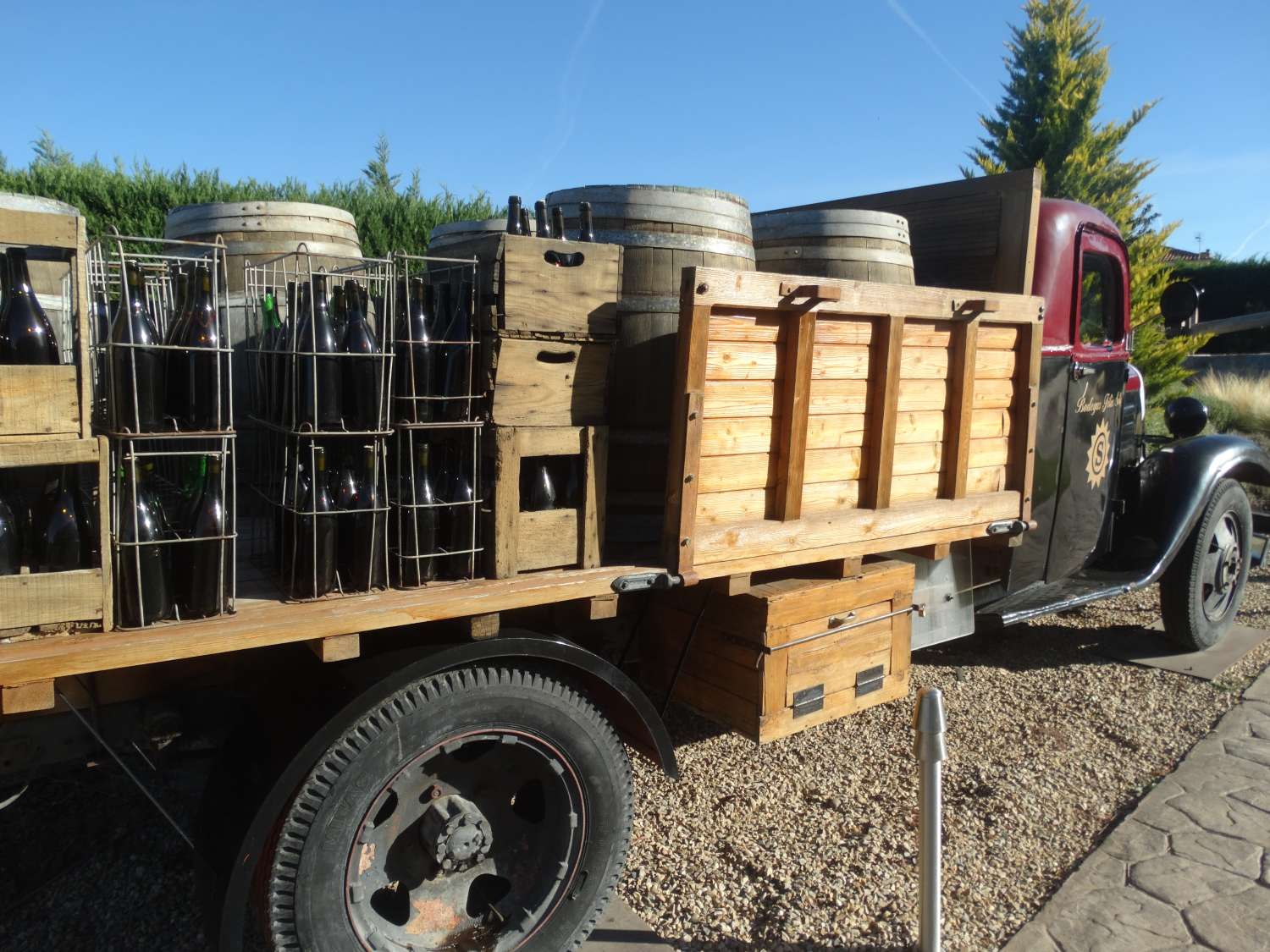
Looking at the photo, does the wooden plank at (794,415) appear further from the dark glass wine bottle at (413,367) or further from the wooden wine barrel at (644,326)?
the dark glass wine bottle at (413,367)

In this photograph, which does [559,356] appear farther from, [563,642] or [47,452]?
[47,452]

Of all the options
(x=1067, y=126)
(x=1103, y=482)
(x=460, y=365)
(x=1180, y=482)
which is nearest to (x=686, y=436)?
(x=460, y=365)

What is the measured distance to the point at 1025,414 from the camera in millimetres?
3717

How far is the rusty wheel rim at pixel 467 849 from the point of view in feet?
7.63

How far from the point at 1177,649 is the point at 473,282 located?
4850 mm

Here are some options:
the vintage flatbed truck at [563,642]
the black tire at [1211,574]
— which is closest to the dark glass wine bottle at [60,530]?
the vintage flatbed truck at [563,642]

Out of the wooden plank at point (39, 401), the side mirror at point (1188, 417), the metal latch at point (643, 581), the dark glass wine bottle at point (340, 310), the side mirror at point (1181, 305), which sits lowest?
the metal latch at point (643, 581)

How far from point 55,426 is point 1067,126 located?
17.6 meters

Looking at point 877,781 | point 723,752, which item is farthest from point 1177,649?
point 723,752

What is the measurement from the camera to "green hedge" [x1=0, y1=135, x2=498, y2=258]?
826 cm

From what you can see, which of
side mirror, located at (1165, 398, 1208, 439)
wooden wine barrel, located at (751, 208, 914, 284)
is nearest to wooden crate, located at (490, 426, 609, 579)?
wooden wine barrel, located at (751, 208, 914, 284)

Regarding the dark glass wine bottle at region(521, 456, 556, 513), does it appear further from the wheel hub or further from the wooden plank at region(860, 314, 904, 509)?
the wooden plank at region(860, 314, 904, 509)

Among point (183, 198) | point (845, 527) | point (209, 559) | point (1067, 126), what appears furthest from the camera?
point (1067, 126)

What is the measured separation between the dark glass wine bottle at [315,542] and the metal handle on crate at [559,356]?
0.65 metres
